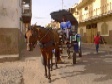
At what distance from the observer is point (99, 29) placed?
32.5 meters

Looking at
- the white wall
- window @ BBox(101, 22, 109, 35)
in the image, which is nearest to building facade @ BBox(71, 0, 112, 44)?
window @ BBox(101, 22, 109, 35)

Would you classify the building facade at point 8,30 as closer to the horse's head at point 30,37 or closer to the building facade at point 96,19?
the horse's head at point 30,37

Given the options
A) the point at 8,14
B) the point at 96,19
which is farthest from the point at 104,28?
the point at 8,14

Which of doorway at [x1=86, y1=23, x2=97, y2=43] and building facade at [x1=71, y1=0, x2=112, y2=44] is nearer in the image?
building facade at [x1=71, y1=0, x2=112, y2=44]

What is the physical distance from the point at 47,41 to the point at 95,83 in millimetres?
2278

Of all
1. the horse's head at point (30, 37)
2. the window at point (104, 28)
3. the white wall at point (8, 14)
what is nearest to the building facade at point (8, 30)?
the white wall at point (8, 14)

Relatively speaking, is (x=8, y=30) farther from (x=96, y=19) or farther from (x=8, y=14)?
(x=96, y=19)

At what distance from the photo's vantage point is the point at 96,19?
3284 cm

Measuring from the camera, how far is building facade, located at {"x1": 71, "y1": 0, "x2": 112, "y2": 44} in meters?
28.8

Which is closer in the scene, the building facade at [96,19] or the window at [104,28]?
the building facade at [96,19]

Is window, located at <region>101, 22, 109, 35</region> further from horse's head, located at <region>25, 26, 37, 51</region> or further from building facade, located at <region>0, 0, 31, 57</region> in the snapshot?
horse's head, located at <region>25, 26, 37, 51</region>

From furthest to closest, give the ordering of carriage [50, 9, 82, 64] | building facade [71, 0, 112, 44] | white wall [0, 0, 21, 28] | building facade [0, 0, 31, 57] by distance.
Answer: building facade [71, 0, 112, 44] → white wall [0, 0, 21, 28] → building facade [0, 0, 31, 57] → carriage [50, 9, 82, 64]

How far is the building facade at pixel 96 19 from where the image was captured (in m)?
28.8

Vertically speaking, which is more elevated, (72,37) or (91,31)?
(91,31)
